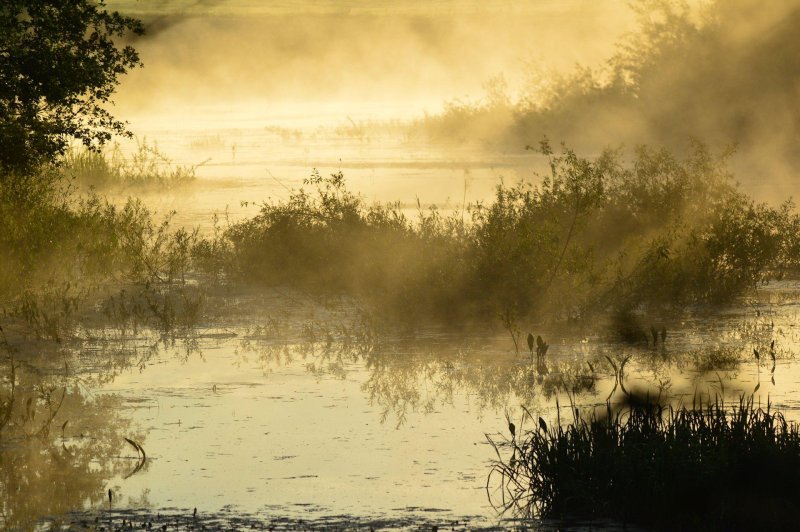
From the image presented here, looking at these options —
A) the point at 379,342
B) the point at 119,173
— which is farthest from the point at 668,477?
the point at 119,173

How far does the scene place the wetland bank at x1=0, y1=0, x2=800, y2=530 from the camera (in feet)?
29.1

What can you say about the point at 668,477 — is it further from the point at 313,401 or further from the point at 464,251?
the point at 464,251

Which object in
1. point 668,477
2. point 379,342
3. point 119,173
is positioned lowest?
point 668,477

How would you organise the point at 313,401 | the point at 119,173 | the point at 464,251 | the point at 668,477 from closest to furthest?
the point at 668,477 → the point at 313,401 → the point at 464,251 → the point at 119,173

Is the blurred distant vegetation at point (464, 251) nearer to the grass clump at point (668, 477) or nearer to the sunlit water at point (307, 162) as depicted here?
the sunlit water at point (307, 162)

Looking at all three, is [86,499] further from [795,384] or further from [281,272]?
[281,272]

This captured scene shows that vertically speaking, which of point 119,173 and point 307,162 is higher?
point 307,162

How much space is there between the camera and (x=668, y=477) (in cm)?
859

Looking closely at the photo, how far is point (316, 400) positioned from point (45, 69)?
4.86 meters

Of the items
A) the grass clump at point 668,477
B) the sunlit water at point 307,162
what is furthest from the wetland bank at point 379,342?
the sunlit water at point 307,162

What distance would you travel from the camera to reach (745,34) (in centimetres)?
3697

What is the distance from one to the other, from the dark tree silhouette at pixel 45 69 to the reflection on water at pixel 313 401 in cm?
202

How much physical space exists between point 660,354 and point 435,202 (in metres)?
12.1

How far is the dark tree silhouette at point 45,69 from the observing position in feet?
48.0
